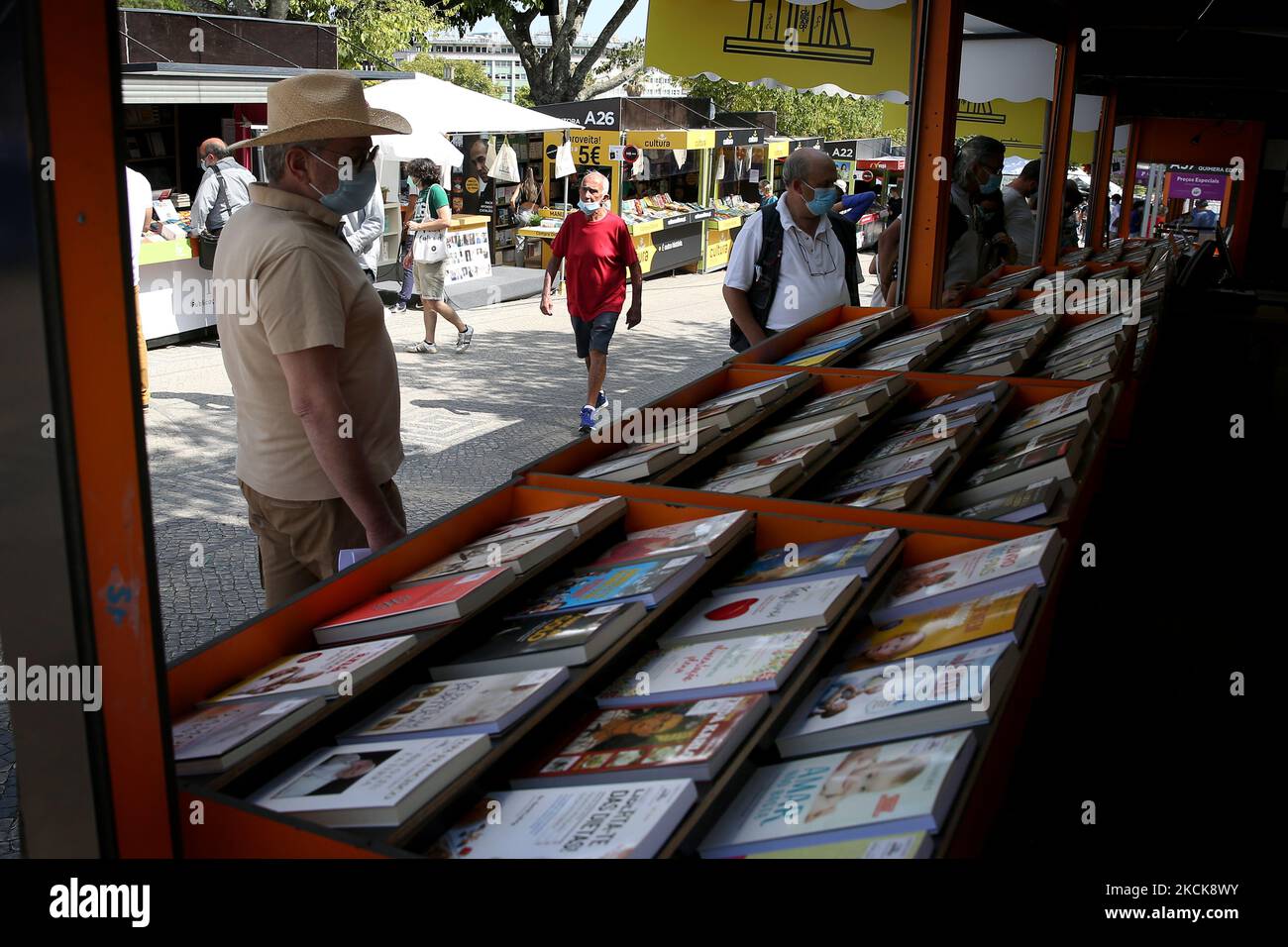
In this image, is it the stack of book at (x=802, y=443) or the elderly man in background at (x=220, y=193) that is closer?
the stack of book at (x=802, y=443)

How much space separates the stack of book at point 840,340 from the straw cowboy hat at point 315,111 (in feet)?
6.35

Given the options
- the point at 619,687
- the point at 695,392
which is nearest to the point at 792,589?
the point at 619,687

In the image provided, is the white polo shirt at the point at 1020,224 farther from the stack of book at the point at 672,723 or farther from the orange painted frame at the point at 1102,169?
the stack of book at the point at 672,723

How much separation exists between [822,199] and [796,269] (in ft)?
1.14

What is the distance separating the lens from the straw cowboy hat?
2713mm

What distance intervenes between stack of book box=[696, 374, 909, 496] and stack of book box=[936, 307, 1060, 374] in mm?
457

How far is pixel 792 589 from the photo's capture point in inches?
86.2

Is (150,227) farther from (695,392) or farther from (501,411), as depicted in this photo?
(695,392)

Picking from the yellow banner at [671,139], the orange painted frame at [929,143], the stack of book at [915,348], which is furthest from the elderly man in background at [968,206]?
the yellow banner at [671,139]

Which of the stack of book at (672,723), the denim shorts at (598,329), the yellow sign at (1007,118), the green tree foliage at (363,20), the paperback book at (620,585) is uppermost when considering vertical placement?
the green tree foliage at (363,20)

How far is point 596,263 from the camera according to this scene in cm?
809

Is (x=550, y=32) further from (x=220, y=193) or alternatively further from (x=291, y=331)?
(x=291, y=331)

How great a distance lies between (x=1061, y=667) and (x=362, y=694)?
1686 mm

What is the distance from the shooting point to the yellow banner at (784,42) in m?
7.15
